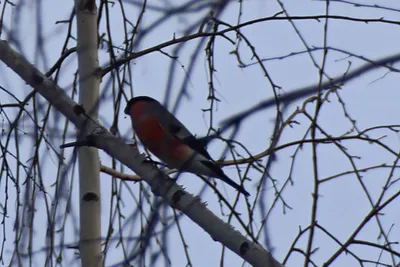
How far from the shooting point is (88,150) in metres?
2.14

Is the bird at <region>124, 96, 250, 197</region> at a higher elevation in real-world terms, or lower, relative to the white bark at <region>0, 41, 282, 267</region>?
higher

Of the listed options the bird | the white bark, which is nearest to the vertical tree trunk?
the white bark

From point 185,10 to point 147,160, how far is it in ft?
2.84

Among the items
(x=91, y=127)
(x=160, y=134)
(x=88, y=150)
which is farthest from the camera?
(x=160, y=134)

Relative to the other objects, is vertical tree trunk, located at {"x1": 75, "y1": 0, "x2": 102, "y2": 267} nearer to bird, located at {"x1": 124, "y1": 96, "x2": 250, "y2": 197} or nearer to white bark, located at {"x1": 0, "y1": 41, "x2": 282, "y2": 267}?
white bark, located at {"x1": 0, "y1": 41, "x2": 282, "y2": 267}

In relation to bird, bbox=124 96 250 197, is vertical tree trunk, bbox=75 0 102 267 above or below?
below

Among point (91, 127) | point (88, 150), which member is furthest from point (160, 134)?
point (91, 127)

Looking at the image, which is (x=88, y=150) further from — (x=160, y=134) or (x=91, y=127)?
(x=160, y=134)

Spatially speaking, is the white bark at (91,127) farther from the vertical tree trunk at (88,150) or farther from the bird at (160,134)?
the bird at (160,134)

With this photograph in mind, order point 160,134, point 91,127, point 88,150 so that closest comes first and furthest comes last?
Result: point 91,127
point 88,150
point 160,134

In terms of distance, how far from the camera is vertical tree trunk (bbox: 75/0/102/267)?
6.55ft

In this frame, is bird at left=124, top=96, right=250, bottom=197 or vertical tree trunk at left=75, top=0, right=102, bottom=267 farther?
bird at left=124, top=96, right=250, bottom=197

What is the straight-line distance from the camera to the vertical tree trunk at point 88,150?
2.00 m

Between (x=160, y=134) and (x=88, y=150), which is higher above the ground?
(x=160, y=134)
